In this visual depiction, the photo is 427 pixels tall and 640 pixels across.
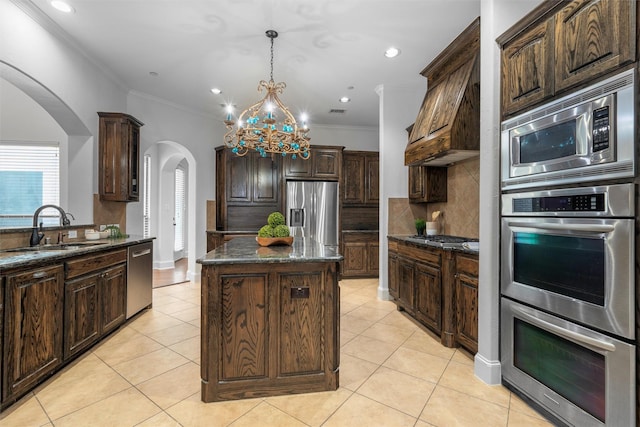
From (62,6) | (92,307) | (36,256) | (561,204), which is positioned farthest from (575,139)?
(62,6)

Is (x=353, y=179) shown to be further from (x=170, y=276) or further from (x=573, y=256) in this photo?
(x=573, y=256)

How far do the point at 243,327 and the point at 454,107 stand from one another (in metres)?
2.65

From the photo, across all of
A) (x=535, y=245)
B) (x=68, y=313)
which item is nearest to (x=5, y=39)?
(x=68, y=313)

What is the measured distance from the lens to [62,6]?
2.62m

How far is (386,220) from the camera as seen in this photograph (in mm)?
4230

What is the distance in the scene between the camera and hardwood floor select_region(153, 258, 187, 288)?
16.9 feet

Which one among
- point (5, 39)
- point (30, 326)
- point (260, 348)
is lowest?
point (260, 348)

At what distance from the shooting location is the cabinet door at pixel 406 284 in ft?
10.9

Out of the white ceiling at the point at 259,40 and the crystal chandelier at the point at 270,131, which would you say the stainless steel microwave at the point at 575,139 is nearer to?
the white ceiling at the point at 259,40

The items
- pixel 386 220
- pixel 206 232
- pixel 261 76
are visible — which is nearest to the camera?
pixel 261 76

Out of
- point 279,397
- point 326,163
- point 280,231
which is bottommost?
point 279,397

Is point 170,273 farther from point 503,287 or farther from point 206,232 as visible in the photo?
point 503,287

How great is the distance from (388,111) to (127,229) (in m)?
4.13

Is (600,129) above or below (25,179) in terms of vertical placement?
below
